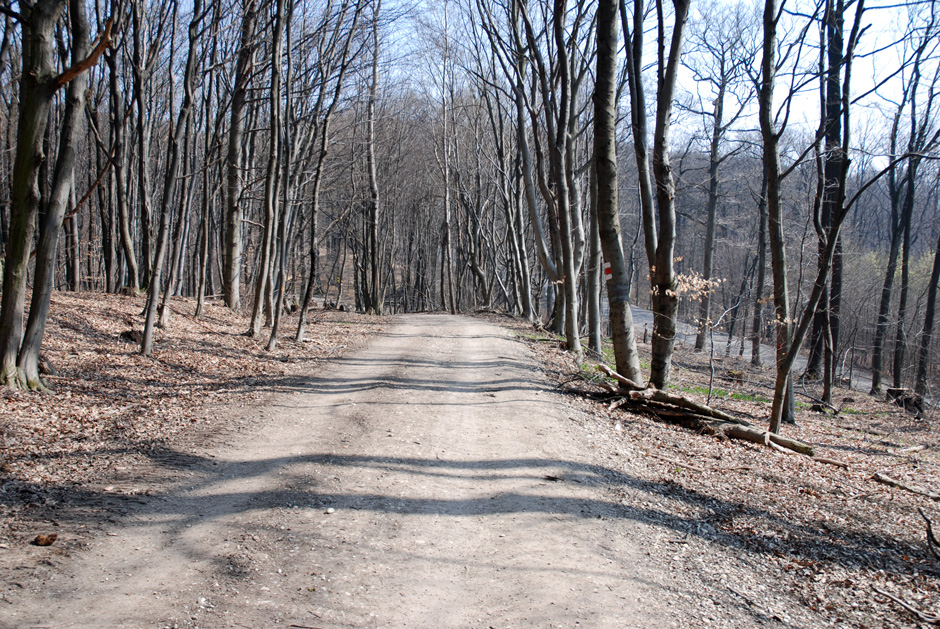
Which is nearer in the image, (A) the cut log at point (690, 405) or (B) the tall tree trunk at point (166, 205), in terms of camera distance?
(A) the cut log at point (690, 405)

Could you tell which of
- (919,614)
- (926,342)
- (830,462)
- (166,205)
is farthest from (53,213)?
(926,342)

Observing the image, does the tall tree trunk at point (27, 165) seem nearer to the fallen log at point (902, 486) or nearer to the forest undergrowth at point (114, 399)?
the forest undergrowth at point (114, 399)

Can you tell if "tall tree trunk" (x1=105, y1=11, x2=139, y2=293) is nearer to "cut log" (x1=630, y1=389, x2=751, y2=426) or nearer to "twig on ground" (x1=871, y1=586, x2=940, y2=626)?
"cut log" (x1=630, y1=389, x2=751, y2=426)

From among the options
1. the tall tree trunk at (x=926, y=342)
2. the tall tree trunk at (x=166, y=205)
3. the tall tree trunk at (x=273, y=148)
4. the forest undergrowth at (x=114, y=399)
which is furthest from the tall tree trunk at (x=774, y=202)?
the tall tree trunk at (x=926, y=342)

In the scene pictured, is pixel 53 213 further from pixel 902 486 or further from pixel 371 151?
pixel 371 151

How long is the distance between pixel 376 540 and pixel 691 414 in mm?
5571

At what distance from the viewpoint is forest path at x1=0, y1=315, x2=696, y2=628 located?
3238 millimetres

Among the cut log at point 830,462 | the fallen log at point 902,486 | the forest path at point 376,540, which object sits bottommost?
the fallen log at point 902,486

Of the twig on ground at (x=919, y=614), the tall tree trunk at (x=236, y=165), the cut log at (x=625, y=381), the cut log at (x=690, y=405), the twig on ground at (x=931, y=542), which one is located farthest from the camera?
the tall tree trunk at (x=236, y=165)

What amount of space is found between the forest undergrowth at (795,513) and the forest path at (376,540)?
52 centimetres

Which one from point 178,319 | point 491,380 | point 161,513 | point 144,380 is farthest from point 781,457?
point 178,319

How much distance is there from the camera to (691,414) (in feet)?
26.8

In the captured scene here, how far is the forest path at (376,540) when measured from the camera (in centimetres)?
324

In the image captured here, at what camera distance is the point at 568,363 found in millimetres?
12078
